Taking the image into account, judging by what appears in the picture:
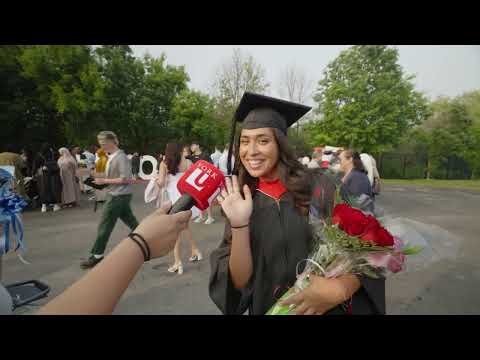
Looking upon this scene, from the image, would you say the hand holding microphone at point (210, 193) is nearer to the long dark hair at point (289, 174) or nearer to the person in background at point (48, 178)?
the long dark hair at point (289, 174)

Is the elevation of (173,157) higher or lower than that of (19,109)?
lower

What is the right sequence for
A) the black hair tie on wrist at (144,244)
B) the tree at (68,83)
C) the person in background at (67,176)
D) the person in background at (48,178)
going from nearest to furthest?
the black hair tie on wrist at (144,244), the person in background at (48,178), the person in background at (67,176), the tree at (68,83)

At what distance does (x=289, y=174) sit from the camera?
1.64m

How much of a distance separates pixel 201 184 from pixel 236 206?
22 cm

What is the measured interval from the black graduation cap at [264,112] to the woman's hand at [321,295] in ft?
2.88

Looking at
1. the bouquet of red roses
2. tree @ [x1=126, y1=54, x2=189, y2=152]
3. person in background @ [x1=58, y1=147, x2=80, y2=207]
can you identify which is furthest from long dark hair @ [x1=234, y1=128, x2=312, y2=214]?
tree @ [x1=126, y1=54, x2=189, y2=152]

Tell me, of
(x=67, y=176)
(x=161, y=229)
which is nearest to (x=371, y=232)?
(x=161, y=229)

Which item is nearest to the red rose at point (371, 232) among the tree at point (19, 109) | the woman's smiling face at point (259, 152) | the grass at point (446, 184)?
the woman's smiling face at point (259, 152)

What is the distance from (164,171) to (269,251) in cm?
330

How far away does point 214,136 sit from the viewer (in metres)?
24.2

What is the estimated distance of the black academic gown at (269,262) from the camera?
1466 millimetres

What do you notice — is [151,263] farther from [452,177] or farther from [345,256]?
[452,177]

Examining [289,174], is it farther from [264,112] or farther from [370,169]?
[370,169]

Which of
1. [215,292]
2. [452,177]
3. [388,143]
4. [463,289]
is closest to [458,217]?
[463,289]
